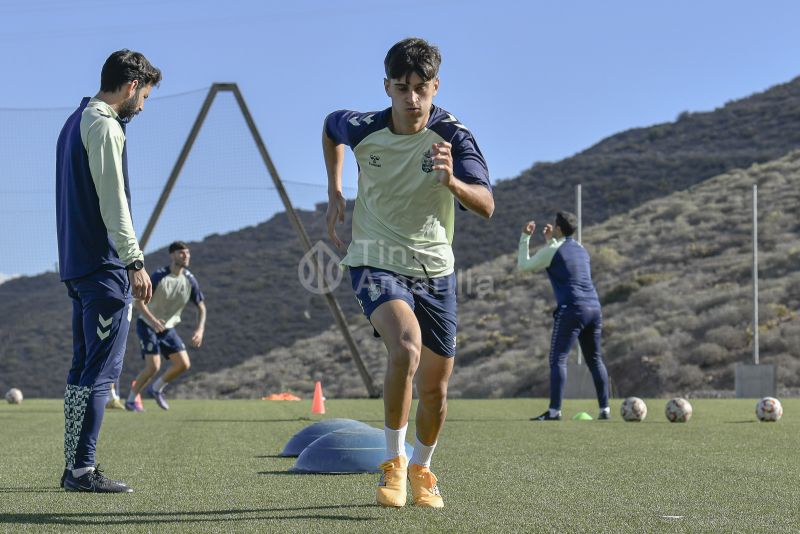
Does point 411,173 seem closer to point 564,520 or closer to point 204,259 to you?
point 564,520

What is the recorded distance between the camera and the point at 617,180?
164 feet

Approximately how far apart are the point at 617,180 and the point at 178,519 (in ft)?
153

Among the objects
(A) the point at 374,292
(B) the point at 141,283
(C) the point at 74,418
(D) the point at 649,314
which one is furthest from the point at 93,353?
(D) the point at 649,314

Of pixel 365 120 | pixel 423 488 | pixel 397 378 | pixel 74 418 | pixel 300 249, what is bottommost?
pixel 423 488

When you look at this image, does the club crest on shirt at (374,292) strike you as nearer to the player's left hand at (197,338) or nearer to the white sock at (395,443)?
the white sock at (395,443)

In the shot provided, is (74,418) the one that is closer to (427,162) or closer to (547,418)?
(427,162)

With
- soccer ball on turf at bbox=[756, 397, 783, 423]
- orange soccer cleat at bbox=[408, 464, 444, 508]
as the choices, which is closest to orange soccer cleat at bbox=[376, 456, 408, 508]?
orange soccer cleat at bbox=[408, 464, 444, 508]

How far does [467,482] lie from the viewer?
5.94m

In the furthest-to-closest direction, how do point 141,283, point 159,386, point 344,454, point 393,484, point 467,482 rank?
1. point 159,386
2. point 344,454
3. point 467,482
4. point 141,283
5. point 393,484

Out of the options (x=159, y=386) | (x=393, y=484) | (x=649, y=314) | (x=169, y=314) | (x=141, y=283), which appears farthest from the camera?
(x=649, y=314)

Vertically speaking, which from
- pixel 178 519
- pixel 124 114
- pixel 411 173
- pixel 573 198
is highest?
pixel 573 198

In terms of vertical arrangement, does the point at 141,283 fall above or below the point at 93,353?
above

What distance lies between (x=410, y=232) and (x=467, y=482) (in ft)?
4.93

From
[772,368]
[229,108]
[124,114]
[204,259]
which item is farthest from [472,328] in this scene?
[124,114]
